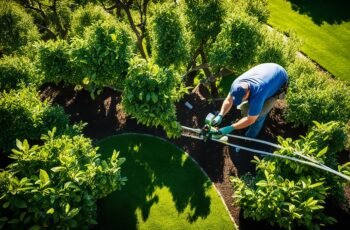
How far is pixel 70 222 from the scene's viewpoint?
7168 millimetres

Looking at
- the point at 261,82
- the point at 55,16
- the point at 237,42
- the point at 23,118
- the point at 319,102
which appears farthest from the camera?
the point at 55,16

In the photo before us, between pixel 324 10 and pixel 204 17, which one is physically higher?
pixel 324 10

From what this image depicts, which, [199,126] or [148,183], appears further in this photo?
[199,126]

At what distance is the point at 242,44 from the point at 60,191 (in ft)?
31.7

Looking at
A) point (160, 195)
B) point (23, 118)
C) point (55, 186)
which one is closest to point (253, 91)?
point (160, 195)

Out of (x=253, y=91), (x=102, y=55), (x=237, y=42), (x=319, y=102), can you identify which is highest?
(x=237, y=42)

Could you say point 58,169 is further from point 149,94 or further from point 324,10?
point 324,10

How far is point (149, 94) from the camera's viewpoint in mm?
8312

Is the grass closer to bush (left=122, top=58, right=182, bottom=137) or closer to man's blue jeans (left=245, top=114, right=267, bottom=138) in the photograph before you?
man's blue jeans (left=245, top=114, right=267, bottom=138)

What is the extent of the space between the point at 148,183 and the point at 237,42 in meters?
7.61

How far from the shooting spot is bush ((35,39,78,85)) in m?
12.1

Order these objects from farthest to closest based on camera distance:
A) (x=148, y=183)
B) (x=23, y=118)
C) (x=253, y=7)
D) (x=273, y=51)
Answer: (x=253, y=7) < (x=273, y=51) < (x=148, y=183) < (x=23, y=118)

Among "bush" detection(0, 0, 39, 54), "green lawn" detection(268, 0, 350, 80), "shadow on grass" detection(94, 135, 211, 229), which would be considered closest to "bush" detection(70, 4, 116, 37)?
"bush" detection(0, 0, 39, 54)

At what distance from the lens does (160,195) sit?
11.2 metres
